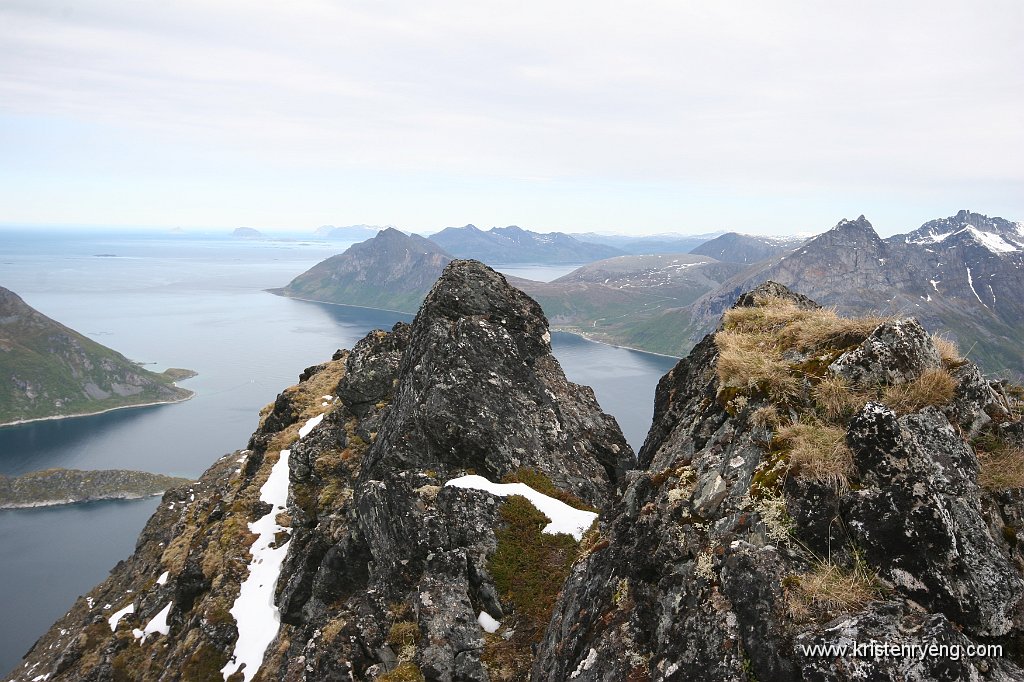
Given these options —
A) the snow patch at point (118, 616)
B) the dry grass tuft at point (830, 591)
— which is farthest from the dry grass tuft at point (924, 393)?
the snow patch at point (118, 616)

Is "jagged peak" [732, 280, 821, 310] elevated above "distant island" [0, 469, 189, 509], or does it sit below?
above

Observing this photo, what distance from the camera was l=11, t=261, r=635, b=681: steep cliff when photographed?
15.9 meters

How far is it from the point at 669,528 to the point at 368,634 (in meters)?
10.4

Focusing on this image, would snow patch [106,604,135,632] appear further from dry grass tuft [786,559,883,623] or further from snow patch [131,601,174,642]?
dry grass tuft [786,559,883,623]

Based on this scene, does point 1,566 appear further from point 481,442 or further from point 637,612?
point 637,612

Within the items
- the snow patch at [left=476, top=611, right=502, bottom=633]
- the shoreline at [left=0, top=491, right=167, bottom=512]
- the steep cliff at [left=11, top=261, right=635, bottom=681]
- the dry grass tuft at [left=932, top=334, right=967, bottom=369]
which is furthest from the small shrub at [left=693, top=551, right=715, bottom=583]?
the shoreline at [left=0, top=491, right=167, bottom=512]

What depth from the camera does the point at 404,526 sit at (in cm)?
1864

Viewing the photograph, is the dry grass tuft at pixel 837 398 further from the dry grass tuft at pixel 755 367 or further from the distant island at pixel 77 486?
the distant island at pixel 77 486

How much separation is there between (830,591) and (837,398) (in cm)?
425

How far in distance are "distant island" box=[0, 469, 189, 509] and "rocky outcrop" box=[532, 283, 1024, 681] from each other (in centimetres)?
19139

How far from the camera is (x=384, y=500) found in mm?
19531

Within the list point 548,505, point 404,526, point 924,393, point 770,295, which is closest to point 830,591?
point 924,393

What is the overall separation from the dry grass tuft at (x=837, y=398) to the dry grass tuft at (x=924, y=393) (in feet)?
1.66

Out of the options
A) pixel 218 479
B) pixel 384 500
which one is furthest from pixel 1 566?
pixel 384 500
